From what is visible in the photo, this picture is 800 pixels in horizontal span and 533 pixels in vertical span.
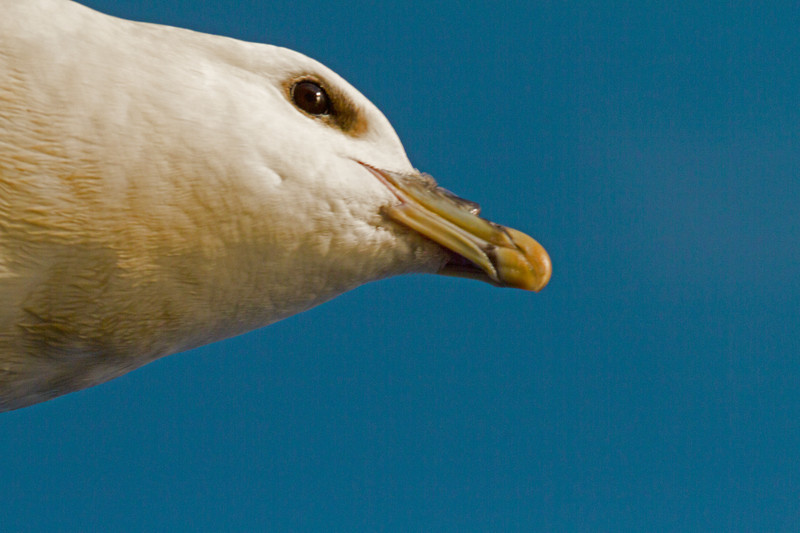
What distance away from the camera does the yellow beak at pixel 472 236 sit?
2.01 meters

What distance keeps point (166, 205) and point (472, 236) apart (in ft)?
2.56

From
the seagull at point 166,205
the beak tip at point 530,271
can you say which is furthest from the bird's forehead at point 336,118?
the beak tip at point 530,271

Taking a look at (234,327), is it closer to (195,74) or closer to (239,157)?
(239,157)

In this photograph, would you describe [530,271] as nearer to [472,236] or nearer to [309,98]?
[472,236]

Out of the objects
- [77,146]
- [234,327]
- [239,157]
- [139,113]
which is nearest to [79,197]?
[77,146]

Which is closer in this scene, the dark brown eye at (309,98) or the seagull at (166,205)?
the seagull at (166,205)

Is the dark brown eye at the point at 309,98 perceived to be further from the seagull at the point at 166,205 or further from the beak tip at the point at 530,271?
the beak tip at the point at 530,271

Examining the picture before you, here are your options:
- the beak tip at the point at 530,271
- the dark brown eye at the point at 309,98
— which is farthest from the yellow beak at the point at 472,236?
the dark brown eye at the point at 309,98

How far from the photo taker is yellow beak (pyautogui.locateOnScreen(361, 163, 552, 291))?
2006 millimetres

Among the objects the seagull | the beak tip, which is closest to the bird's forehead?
the seagull

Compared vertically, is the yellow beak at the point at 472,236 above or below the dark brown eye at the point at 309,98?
below

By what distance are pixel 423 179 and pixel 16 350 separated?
1.07 m

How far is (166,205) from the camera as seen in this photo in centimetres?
167

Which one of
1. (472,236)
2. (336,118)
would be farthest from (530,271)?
(336,118)
